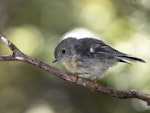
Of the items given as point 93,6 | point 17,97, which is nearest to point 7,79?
point 17,97

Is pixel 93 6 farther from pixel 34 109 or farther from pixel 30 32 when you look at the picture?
pixel 34 109

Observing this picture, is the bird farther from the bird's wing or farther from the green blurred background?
the green blurred background

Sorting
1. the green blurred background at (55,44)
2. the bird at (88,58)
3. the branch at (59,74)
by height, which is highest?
the green blurred background at (55,44)

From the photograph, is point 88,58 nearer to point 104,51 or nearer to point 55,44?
point 104,51

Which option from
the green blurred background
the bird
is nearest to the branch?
the bird

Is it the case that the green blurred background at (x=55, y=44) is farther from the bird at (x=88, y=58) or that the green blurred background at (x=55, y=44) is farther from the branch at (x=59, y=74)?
the branch at (x=59, y=74)

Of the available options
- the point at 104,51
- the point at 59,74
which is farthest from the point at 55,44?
the point at 59,74

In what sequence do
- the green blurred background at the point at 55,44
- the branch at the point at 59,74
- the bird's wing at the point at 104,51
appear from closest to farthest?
the branch at the point at 59,74, the bird's wing at the point at 104,51, the green blurred background at the point at 55,44

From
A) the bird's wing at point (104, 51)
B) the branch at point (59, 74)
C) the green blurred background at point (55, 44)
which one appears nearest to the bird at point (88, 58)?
the bird's wing at point (104, 51)

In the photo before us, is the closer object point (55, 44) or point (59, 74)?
point (59, 74)
